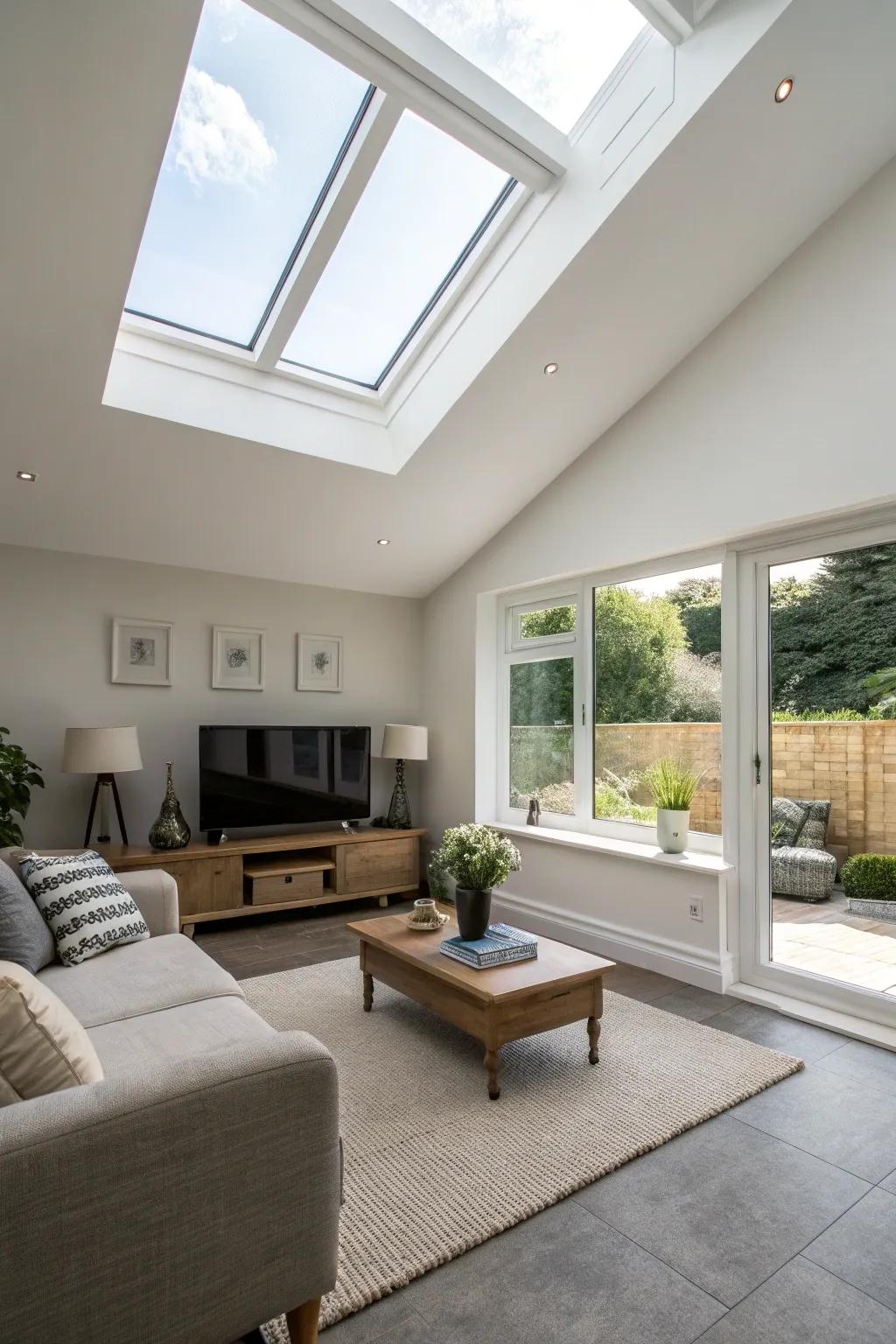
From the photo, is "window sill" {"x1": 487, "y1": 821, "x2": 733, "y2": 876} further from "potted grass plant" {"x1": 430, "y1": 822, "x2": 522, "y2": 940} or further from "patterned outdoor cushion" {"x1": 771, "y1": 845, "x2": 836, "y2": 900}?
"potted grass plant" {"x1": 430, "y1": 822, "x2": 522, "y2": 940}

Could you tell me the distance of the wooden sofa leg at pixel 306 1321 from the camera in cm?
A: 150

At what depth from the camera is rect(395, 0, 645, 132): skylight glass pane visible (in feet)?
8.36

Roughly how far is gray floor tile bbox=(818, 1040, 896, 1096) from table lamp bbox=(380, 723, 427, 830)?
3.05 m

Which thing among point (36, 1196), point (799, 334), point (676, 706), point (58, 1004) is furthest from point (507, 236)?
point (36, 1196)

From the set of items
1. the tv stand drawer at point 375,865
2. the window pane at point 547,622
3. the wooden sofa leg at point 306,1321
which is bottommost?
the wooden sofa leg at point 306,1321

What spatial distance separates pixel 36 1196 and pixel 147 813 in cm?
368

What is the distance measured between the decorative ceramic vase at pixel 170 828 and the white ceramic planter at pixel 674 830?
268 cm

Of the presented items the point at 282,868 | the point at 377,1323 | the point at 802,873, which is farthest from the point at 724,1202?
the point at 282,868

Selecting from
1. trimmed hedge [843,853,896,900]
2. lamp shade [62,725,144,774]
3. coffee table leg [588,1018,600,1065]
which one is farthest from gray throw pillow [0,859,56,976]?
trimmed hedge [843,853,896,900]

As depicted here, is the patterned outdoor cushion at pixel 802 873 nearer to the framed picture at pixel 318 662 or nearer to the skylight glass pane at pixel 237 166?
the framed picture at pixel 318 662

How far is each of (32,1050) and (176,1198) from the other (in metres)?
0.37

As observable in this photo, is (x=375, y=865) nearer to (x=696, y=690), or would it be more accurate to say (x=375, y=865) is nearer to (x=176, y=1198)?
(x=696, y=690)

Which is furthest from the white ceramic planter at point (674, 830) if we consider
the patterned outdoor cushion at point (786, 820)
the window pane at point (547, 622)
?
the window pane at point (547, 622)

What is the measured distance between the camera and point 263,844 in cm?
469
